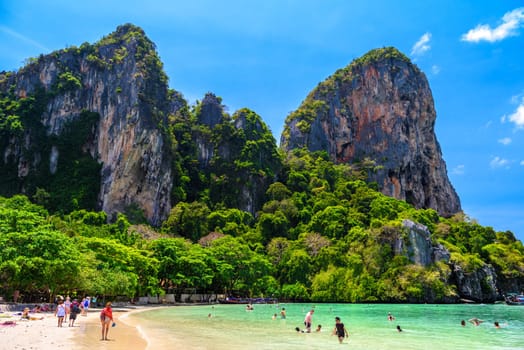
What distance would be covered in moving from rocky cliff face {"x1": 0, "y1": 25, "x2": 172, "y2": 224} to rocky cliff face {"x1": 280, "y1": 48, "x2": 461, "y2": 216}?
39.4 metres

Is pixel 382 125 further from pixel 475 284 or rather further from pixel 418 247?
pixel 475 284

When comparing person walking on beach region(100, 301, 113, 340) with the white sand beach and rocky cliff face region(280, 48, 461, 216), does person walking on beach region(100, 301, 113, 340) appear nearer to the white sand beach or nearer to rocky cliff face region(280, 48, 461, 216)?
the white sand beach

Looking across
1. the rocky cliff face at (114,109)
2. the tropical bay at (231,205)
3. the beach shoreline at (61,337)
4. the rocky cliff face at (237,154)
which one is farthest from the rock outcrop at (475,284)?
the beach shoreline at (61,337)

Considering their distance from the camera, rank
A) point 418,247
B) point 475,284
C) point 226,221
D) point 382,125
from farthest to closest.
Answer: point 382,125, point 226,221, point 475,284, point 418,247

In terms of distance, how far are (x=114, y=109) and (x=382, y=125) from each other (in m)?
62.5

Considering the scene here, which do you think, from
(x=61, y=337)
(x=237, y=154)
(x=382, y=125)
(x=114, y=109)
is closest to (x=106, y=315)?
(x=61, y=337)

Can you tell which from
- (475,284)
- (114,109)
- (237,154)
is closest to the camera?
(475,284)

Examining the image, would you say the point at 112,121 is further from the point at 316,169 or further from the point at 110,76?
the point at 316,169

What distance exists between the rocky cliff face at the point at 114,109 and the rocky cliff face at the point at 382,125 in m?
39.4

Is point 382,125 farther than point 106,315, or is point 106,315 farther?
point 382,125

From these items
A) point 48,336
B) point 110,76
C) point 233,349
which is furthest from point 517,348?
point 110,76

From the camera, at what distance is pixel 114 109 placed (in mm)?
75750

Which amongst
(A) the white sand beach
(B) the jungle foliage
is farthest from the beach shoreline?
(B) the jungle foliage

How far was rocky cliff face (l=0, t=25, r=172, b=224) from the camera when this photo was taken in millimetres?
71438
